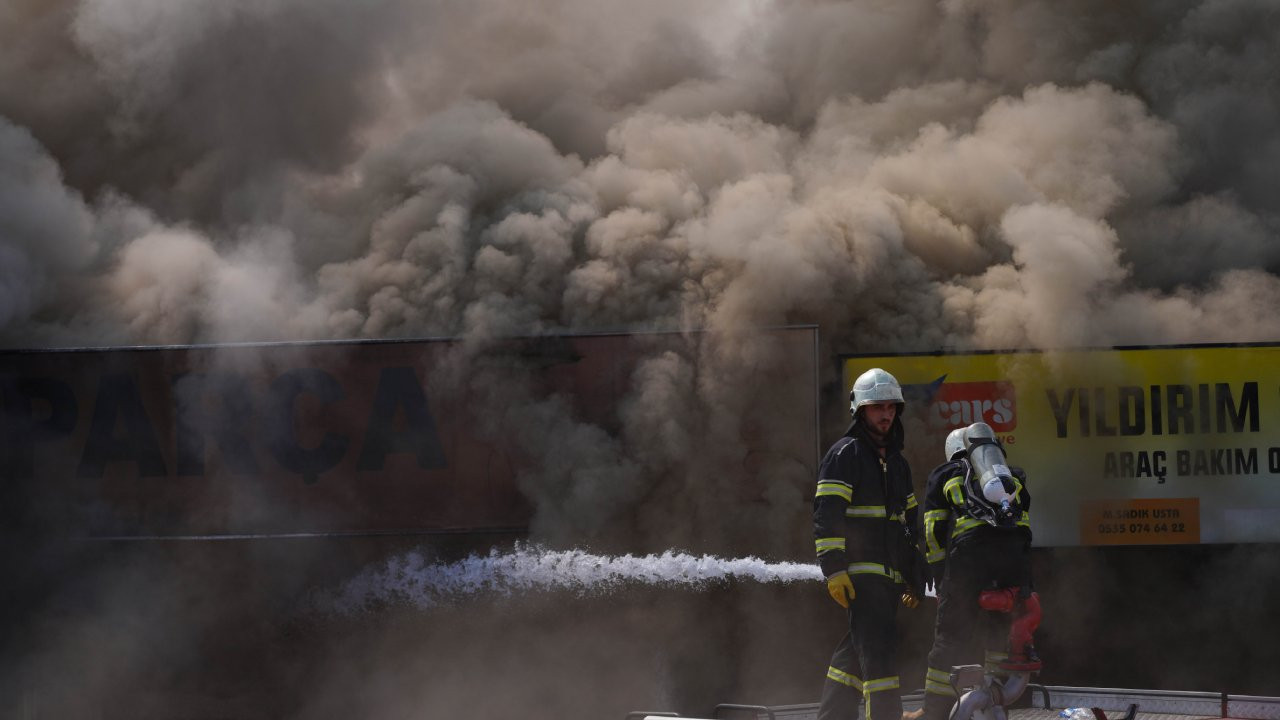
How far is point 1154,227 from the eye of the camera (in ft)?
38.2

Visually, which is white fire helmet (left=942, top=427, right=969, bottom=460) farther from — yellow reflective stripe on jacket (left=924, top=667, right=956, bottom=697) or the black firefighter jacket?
yellow reflective stripe on jacket (left=924, top=667, right=956, bottom=697)

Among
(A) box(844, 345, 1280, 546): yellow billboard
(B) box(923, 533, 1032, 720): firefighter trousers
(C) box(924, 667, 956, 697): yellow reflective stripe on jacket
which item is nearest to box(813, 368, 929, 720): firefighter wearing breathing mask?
(B) box(923, 533, 1032, 720): firefighter trousers

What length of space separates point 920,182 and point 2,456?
8.41m

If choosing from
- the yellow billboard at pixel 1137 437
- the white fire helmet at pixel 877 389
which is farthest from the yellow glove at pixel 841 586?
the yellow billboard at pixel 1137 437

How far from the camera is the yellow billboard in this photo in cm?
941

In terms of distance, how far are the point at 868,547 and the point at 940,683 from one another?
1.02m

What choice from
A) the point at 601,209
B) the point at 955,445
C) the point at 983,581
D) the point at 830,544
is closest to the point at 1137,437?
the point at 955,445

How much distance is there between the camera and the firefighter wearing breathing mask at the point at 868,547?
5570 millimetres

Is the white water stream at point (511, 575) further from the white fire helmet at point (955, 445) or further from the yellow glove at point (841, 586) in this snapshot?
the yellow glove at point (841, 586)

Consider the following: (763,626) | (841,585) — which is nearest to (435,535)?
(763,626)

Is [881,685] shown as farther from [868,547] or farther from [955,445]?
[955,445]

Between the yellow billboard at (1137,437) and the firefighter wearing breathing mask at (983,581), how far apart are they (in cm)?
321

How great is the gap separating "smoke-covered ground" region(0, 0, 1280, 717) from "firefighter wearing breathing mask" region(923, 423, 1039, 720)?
3024mm

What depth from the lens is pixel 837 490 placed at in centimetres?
564
